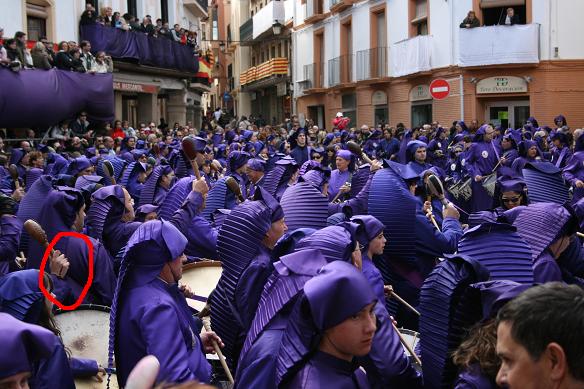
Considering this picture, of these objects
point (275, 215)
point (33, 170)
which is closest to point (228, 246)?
point (275, 215)

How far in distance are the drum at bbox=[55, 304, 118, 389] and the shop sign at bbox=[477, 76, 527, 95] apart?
22869 mm

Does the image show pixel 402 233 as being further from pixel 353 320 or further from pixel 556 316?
pixel 556 316

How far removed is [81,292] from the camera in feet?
20.2

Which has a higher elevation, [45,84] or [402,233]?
[45,84]

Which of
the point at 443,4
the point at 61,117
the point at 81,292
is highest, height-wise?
the point at 443,4

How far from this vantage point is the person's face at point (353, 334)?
353cm

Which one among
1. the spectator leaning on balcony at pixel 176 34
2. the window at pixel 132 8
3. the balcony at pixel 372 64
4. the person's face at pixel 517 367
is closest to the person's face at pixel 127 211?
the person's face at pixel 517 367

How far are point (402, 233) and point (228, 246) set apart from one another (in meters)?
1.85

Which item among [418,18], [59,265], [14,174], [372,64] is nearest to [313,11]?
[372,64]

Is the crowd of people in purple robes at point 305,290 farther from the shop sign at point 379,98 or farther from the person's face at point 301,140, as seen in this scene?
the shop sign at point 379,98

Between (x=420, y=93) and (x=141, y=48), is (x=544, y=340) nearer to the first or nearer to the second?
(x=420, y=93)

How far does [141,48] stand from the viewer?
29.8m

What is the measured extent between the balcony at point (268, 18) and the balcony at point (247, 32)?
193 centimetres

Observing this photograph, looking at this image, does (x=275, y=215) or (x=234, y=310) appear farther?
(x=275, y=215)
